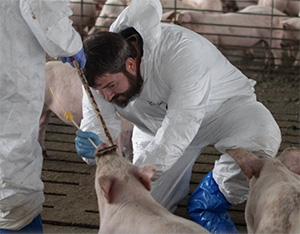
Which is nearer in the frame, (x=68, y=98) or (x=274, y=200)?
(x=274, y=200)

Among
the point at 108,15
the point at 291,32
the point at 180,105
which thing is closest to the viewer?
the point at 180,105

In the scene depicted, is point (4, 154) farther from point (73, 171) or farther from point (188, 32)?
point (73, 171)

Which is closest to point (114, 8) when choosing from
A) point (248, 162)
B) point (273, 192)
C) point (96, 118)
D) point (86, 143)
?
point (96, 118)

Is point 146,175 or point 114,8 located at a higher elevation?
point 146,175

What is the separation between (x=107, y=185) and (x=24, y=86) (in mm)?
757

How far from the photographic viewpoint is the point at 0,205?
2305 millimetres

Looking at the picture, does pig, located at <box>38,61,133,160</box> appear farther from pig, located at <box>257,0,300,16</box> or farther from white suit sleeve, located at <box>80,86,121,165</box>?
pig, located at <box>257,0,300,16</box>

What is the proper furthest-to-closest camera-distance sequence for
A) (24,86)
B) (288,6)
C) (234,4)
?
1. (234,4)
2. (288,6)
3. (24,86)

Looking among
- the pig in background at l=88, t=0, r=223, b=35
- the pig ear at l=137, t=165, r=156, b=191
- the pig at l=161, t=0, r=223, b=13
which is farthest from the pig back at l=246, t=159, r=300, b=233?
the pig at l=161, t=0, r=223, b=13

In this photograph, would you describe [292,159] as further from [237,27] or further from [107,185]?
[237,27]

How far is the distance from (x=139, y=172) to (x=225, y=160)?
38.2 inches

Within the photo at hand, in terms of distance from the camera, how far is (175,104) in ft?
7.62

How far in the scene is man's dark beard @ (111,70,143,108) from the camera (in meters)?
2.44

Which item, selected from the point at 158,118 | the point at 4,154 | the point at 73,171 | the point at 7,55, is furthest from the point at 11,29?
the point at 73,171
